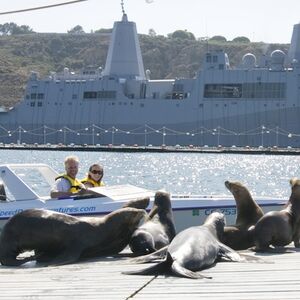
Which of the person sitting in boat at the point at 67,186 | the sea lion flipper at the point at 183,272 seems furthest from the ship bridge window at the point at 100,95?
the sea lion flipper at the point at 183,272

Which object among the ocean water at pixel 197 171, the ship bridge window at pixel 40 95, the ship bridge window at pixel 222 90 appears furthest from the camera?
the ship bridge window at pixel 40 95

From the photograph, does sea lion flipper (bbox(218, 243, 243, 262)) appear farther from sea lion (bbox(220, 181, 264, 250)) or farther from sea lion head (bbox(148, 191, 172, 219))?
sea lion head (bbox(148, 191, 172, 219))

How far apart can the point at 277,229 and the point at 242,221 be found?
36.0 inches

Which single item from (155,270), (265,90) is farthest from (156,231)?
(265,90)

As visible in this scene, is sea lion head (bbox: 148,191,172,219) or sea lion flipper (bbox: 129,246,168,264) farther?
sea lion head (bbox: 148,191,172,219)

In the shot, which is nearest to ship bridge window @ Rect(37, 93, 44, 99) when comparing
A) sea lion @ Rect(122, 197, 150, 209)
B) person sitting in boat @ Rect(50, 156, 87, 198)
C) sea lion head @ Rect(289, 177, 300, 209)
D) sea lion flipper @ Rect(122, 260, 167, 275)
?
person sitting in boat @ Rect(50, 156, 87, 198)

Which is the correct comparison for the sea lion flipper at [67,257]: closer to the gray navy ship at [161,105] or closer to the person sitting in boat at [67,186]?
the person sitting in boat at [67,186]

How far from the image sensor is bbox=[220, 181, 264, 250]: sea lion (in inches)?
388

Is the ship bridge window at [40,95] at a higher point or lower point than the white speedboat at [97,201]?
higher

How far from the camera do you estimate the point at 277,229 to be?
31.1 ft

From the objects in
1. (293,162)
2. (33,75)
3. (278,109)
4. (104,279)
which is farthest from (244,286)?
(33,75)

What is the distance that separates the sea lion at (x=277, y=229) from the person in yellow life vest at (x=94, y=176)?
3347mm

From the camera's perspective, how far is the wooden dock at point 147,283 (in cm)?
656

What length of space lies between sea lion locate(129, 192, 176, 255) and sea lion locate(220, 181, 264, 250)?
0.59 metres
